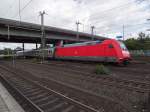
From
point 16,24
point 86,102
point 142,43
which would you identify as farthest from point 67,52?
point 142,43

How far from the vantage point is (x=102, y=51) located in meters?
19.8

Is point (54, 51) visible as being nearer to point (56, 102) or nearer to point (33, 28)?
point (33, 28)

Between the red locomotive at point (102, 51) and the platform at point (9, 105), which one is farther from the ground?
the red locomotive at point (102, 51)

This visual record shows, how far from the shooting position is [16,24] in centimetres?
4003

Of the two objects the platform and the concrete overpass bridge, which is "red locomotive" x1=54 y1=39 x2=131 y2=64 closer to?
the platform

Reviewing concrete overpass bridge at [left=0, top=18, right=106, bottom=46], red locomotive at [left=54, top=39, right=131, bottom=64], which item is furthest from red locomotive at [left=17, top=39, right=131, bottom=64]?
concrete overpass bridge at [left=0, top=18, right=106, bottom=46]

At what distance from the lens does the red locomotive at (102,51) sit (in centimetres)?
1844

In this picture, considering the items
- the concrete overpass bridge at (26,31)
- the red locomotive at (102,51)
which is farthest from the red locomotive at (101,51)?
the concrete overpass bridge at (26,31)

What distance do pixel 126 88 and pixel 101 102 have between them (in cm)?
286

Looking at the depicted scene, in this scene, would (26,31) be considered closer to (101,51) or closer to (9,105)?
(101,51)

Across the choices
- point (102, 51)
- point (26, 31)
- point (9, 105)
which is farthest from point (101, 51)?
point (26, 31)

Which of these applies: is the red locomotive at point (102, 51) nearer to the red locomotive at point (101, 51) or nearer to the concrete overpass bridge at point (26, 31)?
the red locomotive at point (101, 51)

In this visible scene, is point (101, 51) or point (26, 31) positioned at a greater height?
point (26, 31)

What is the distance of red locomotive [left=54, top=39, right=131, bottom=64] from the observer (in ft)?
60.5
